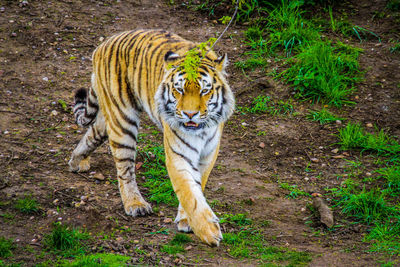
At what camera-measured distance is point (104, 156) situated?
577 centimetres

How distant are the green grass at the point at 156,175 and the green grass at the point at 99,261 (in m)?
1.19

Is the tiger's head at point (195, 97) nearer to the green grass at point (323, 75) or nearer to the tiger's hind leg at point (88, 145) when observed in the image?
the tiger's hind leg at point (88, 145)

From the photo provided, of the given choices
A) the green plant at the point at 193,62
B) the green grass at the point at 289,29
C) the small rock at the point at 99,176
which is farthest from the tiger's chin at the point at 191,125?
the green grass at the point at 289,29

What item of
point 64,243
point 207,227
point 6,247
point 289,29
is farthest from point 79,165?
point 289,29

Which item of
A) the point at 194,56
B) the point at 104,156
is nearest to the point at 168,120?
the point at 194,56

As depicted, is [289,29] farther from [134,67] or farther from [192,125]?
[192,125]

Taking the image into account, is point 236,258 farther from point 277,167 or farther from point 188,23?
point 188,23

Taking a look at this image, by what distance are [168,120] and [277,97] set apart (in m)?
3.07

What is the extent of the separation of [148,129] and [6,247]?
281 centimetres

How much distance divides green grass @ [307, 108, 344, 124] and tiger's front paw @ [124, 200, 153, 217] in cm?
275

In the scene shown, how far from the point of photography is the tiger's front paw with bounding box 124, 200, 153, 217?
466 cm

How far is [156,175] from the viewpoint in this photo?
214 inches

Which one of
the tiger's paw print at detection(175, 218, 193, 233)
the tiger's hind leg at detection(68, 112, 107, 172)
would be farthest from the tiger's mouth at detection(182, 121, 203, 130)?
the tiger's hind leg at detection(68, 112, 107, 172)

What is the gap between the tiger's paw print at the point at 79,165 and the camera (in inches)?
208
